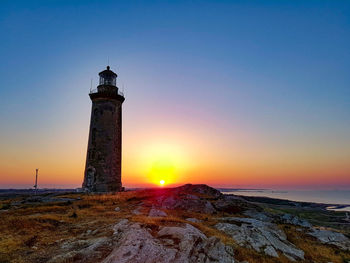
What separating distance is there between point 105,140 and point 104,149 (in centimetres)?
157

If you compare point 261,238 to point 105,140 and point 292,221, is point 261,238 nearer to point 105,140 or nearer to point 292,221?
point 292,221

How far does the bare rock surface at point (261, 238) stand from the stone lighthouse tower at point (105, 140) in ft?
82.6

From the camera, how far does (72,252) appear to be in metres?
10.8

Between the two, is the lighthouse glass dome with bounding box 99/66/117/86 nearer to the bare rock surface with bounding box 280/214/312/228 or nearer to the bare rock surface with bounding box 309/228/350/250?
the bare rock surface with bounding box 280/214/312/228

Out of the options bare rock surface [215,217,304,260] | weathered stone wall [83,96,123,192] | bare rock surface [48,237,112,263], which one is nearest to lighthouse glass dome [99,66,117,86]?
weathered stone wall [83,96,123,192]

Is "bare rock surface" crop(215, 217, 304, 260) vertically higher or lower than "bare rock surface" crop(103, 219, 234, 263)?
lower

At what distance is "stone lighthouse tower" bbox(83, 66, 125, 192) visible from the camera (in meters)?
38.3

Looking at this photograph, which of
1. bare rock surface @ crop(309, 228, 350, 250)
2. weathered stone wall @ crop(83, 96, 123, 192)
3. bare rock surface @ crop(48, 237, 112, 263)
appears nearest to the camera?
bare rock surface @ crop(48, 237, 112, 263)

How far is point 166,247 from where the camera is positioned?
37.0ft

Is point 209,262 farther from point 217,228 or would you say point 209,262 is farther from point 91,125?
point 91,125

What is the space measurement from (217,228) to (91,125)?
30.7 m

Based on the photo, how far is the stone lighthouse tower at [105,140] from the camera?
1510 inches

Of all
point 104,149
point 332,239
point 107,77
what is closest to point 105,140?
point 104,149

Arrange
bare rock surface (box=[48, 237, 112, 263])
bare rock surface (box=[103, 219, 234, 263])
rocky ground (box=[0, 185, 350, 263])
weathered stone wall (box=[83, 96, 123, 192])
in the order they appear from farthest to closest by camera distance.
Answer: weathered stone wall (box=[83, 96, 123, 192])
rocky ground (box=[0, 185, 350, 263])
bare rock surface (box=[48, 237, 112, 263])
bare rock surface (box=[103, 219, 234, 263])
